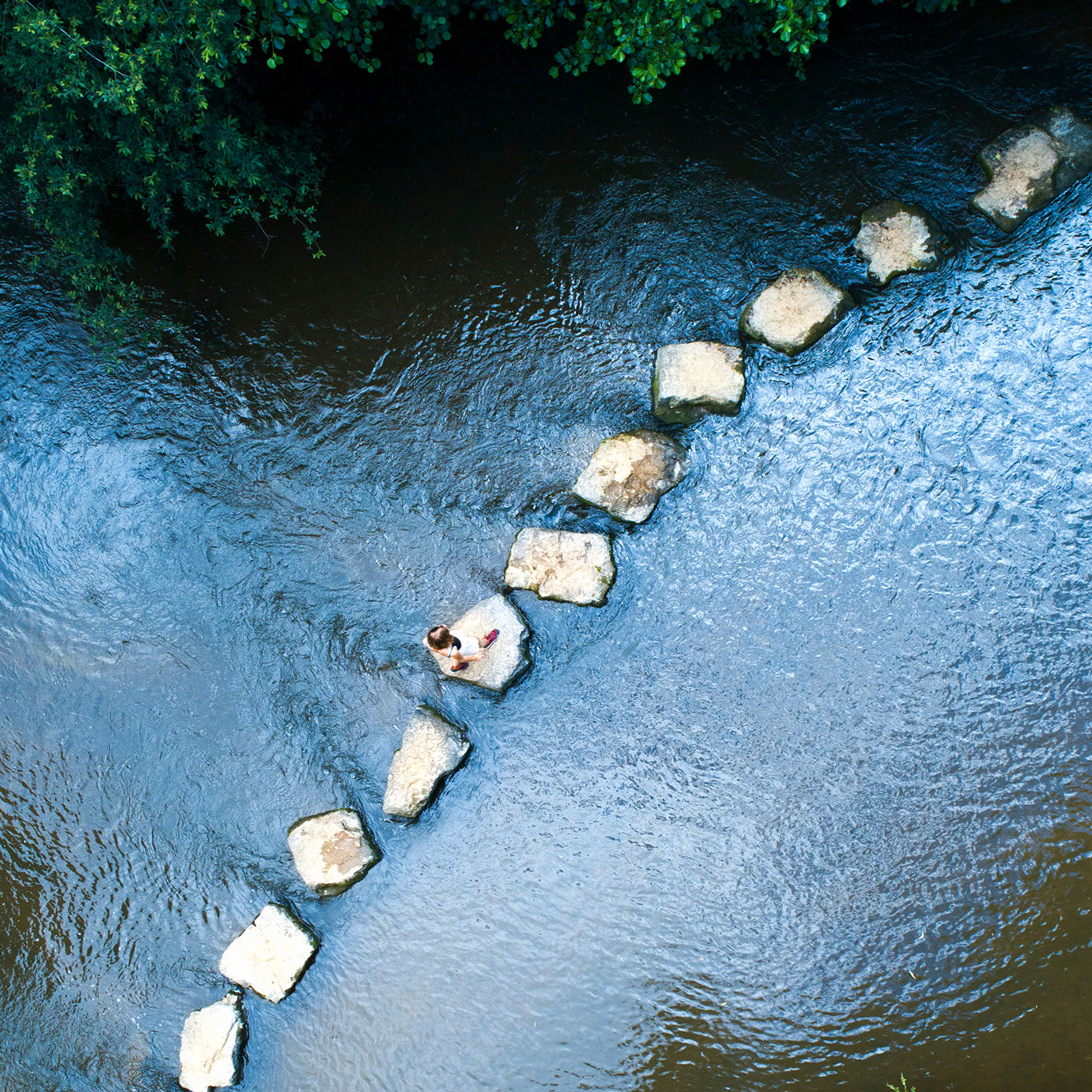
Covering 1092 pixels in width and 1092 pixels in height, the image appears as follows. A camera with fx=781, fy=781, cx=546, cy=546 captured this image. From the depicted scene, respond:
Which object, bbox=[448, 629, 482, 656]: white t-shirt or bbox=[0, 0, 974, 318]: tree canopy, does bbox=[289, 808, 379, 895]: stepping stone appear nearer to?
bbox=[448, 629, 482, 656]: white t-shirt

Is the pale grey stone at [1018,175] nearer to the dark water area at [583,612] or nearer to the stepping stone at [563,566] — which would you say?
the dark water area at [583,612]

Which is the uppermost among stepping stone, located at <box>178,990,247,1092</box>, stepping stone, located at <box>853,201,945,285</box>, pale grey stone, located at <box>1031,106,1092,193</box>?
stepping stone, located at <box>853,201,945,285</box>

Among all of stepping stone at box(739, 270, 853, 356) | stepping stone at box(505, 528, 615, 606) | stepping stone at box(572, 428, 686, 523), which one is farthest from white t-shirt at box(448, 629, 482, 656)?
stepping stone at box(739, 270, 853, 356)

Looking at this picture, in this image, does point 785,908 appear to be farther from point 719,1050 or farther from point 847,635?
point 847,635

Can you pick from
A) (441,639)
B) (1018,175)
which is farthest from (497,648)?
(1018,175)

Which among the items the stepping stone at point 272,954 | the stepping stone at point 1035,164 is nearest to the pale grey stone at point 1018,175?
the stepping stone at point 1035,164

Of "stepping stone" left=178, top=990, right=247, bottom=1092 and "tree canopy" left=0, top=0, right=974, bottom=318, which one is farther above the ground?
"tree canopy" left=0, top=0, right=974, bottom=318

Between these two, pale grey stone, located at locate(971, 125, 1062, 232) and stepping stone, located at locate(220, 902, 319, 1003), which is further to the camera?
pale grey stone, located at locate(971, 125, 1062, 232)
